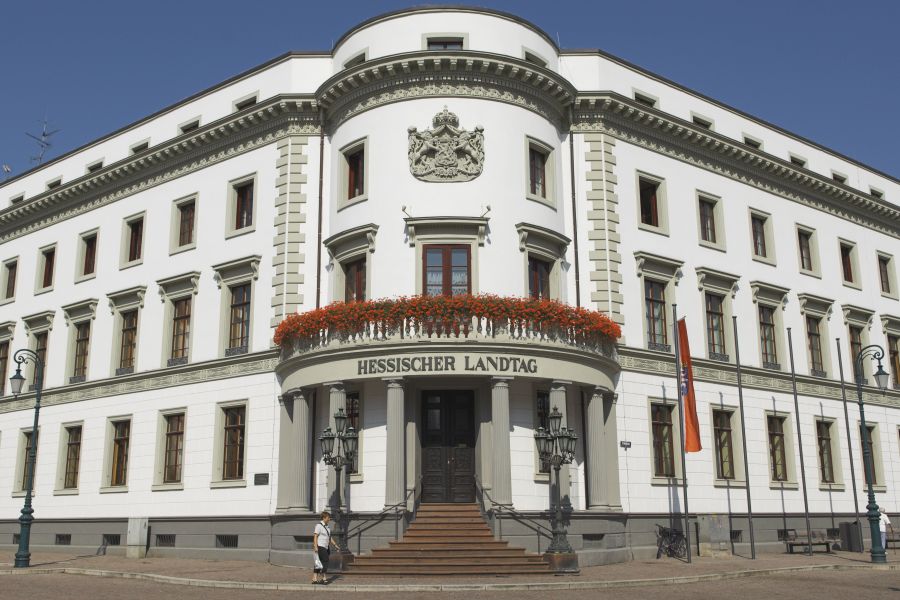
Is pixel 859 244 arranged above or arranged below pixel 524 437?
above

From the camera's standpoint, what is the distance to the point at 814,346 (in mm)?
37125

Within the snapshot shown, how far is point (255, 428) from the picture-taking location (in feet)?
98.9

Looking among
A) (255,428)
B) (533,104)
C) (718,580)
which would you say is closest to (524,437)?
(718,580)

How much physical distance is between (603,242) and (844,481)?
14541 millimetres

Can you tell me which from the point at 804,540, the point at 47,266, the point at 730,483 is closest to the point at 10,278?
the point at 47,266

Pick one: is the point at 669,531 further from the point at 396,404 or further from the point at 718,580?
the point at 396,404

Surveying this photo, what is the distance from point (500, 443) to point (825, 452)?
54.8ft

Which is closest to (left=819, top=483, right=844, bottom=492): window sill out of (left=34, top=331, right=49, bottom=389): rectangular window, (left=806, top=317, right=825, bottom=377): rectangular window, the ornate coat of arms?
(left=806, top=317, right=825, bottom=377): rectangular window

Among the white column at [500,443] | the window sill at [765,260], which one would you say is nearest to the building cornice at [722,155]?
the window sill at [765,260]

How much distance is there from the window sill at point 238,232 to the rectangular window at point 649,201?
1378cm

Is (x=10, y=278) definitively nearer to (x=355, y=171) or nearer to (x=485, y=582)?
(x=355, y=171)

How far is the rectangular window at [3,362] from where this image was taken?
40.3m

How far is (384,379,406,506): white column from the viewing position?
25.7m

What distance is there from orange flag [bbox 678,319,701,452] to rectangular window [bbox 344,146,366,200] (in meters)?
11.3
